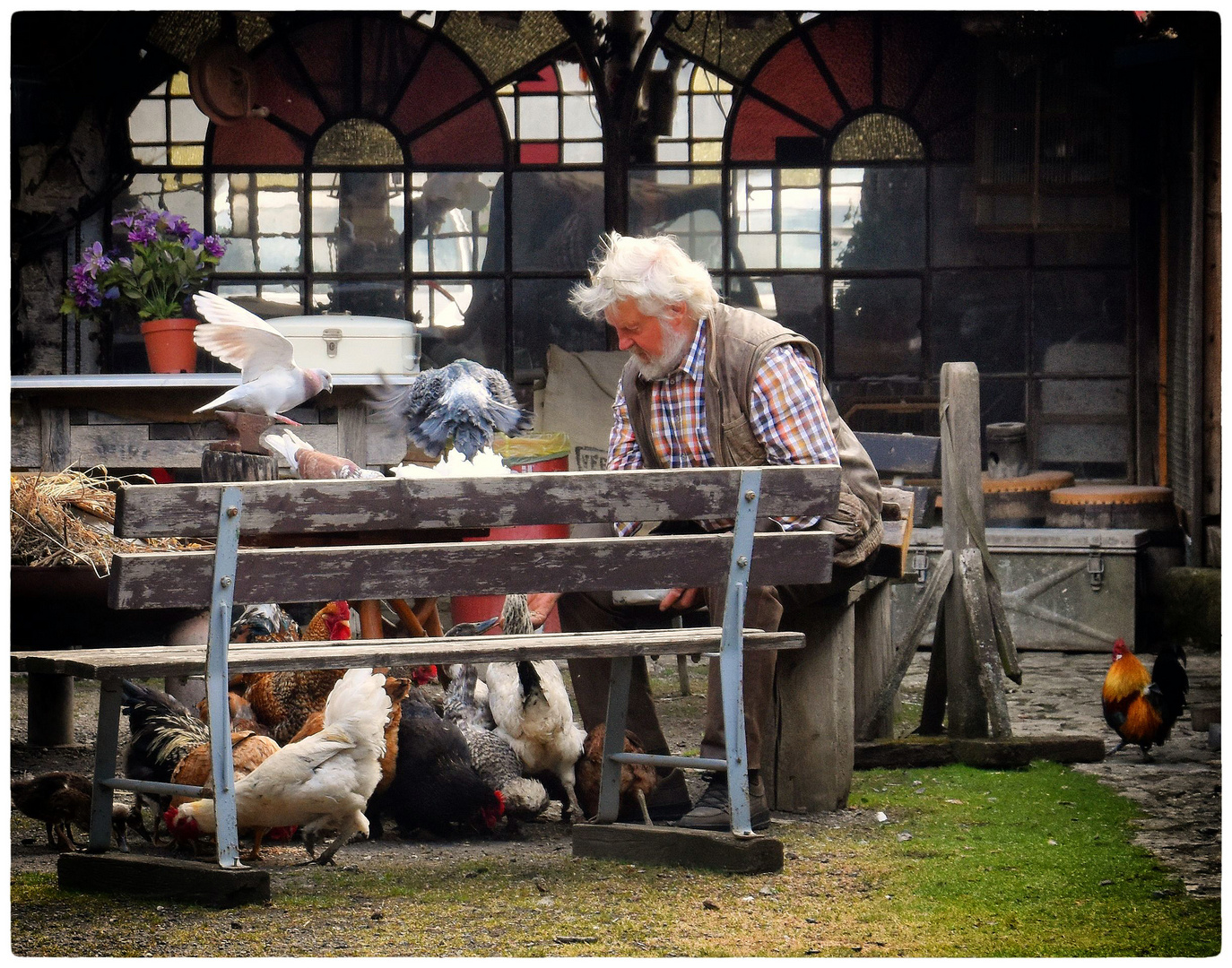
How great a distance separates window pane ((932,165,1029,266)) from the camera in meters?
8.66

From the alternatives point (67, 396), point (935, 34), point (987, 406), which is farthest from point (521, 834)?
point (935, 34)

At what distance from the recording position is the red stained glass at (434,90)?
28.4ft

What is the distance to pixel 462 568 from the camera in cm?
327

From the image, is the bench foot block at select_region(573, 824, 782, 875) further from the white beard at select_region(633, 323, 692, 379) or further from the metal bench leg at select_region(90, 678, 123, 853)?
the white beard at select_region(633, 323, 692, 379)

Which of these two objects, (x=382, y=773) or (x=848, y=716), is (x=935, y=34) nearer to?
(x=848, y=716)

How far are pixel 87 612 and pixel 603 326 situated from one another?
14.9 feet

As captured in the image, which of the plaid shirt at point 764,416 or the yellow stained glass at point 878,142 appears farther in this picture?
the yellow stained glass at point 878,142

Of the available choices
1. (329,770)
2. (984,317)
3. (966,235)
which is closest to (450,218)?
(966,235)

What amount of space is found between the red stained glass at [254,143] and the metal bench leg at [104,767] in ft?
18.8

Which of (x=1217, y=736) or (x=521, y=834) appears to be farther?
(x=1217, y=736)

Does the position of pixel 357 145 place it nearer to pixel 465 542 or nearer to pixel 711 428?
pixel 711 428

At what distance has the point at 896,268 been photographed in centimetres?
875

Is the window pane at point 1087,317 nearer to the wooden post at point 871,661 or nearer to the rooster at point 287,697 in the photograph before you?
the wooden post at point 871,661

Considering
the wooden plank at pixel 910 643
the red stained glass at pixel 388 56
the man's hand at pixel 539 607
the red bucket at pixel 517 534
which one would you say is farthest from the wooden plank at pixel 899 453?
the red stained glass at pixel 388 56
